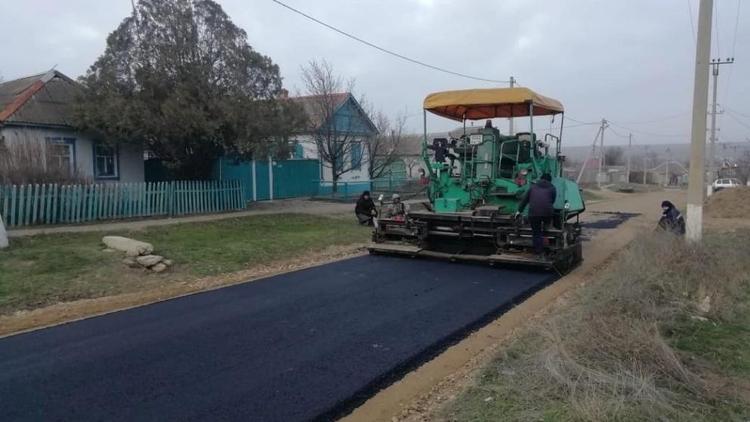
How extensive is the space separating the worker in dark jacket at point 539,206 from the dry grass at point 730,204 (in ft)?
59.9

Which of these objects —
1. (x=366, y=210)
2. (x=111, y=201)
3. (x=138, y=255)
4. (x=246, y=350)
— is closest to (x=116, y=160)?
(x=111, y=201)

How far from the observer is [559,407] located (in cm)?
404

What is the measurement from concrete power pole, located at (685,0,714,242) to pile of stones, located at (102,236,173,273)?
9.79 metres

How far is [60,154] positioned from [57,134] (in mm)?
985

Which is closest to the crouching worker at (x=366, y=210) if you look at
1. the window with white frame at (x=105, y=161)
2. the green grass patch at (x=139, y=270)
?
the green grass patch at (x=139, y=270)

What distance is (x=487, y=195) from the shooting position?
11438 mm

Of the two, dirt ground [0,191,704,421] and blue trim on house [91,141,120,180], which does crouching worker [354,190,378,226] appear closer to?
dirt ground [0,191,704,421]

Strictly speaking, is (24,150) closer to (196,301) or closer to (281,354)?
(196,301)

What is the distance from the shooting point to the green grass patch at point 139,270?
865cm

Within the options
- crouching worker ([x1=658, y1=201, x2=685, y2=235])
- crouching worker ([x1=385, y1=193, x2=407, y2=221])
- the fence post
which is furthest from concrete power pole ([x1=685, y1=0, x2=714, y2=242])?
the fence post

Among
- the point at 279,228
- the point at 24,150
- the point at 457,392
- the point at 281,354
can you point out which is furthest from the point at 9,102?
the point at 457,392

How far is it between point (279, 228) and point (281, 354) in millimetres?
10448

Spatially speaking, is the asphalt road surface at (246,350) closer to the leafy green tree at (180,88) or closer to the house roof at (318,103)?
the leafy green tree at (180,88)

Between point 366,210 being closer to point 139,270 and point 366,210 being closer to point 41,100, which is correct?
point 139,270
